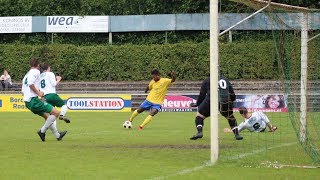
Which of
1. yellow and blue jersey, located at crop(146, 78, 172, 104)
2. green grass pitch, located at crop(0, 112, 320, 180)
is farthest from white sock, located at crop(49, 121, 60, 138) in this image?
yellow and blue jersey, located at crop(146, 78, 172, 104)

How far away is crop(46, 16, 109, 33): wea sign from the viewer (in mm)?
51156

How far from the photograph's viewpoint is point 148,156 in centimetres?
1457

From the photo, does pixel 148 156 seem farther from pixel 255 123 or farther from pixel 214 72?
pixel 255 123

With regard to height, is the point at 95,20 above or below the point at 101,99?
above

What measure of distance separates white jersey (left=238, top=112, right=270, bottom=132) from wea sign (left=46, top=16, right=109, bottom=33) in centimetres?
3156

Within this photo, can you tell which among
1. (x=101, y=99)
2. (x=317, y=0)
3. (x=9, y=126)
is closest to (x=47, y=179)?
(x=9, y=126)

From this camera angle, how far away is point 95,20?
168ft

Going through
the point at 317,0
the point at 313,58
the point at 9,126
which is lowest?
the point at 9,126

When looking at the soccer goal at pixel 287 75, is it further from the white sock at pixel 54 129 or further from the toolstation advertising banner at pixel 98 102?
the toolstation advertising banner at pixel 98 102

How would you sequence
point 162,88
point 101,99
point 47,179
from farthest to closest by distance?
point 101,99, point 162,88, point 47,179

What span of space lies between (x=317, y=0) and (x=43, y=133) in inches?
1057

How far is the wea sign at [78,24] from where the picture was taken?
51.2 meters

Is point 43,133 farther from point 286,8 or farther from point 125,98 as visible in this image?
point 125,98

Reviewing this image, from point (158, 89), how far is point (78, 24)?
94.1ft
